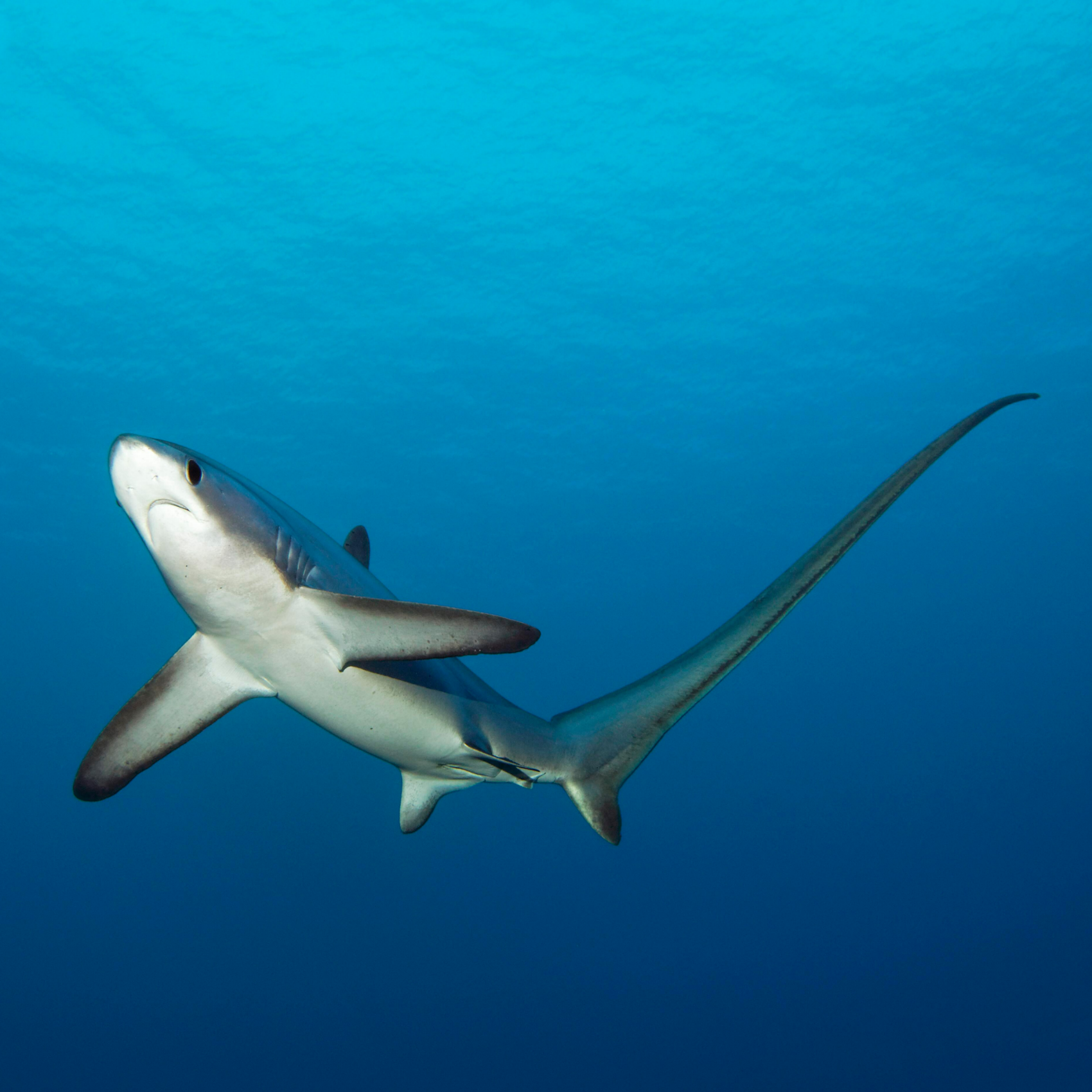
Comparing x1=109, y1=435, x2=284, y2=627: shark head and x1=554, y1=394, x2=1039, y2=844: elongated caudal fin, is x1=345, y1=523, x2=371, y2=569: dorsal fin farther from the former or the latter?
x1=554, y1=394, x2=1039, y2=844: elongated caudal fin

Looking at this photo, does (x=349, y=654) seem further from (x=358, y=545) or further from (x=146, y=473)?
(x=358, y=545)

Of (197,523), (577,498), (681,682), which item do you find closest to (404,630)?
(197,523)

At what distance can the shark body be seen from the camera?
7.74 ft

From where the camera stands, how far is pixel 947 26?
51.5 feet

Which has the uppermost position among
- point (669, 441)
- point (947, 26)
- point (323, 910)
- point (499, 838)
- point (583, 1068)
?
point (947, 26)

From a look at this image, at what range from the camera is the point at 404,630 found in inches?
97.9

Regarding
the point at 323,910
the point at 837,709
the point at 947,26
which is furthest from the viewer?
the point at 837,709

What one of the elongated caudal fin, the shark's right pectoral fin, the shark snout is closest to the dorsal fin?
the shark's right pectoral fin

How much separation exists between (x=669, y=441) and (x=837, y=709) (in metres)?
32.7

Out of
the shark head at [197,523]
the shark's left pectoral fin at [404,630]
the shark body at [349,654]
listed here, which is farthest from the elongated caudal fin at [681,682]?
the shark head at [197,523]

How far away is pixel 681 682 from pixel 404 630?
116 cm

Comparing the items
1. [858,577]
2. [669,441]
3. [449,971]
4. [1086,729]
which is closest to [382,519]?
[669,441]

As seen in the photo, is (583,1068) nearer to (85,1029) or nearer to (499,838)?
(499,838)

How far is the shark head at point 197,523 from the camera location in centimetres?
218
